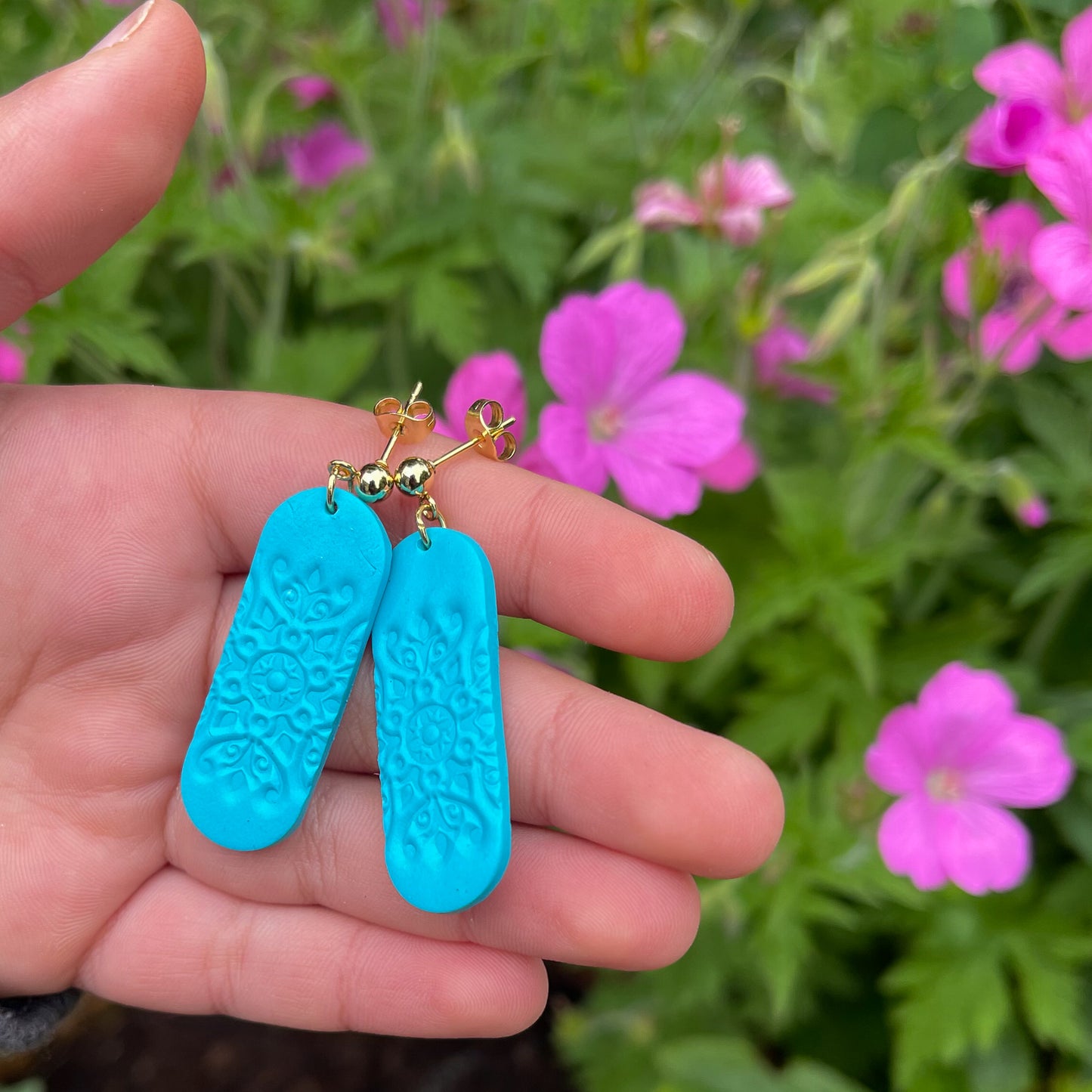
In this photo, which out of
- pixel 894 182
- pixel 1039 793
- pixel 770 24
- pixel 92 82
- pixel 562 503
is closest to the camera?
pixel 92 82

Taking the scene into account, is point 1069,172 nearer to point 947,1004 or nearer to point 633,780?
point 633,780

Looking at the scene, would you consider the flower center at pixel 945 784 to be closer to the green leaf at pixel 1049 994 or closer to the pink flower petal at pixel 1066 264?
the green leaf at pixel 1049 994

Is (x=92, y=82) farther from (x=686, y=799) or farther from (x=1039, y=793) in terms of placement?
(x=1039, y=793)

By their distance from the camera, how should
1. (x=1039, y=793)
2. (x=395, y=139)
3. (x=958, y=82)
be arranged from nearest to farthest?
(x=1039, y=793)
(x=958, y=82)
(x=395, y=139)

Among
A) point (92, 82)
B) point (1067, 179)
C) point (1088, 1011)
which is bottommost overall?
point (1088, 1011)

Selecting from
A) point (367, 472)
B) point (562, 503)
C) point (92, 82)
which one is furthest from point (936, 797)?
point (92, 82)

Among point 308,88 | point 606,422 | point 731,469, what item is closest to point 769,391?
point 731,469

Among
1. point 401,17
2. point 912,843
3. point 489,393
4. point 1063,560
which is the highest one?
point 401,17
